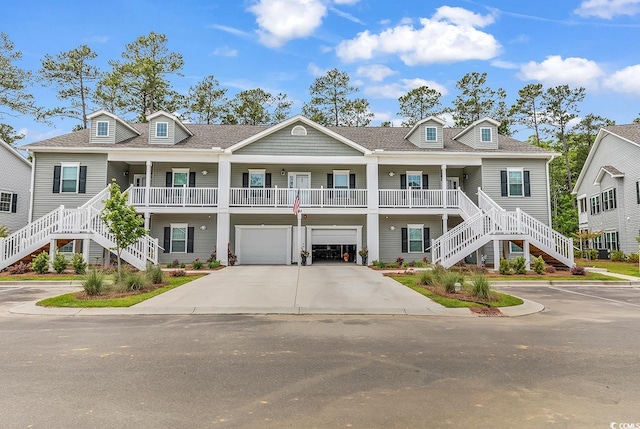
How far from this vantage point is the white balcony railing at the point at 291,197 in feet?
68.6

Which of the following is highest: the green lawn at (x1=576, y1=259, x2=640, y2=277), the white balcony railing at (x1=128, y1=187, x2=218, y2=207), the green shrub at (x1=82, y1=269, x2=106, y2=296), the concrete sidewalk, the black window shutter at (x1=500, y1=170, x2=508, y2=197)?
the black window shutter at (x1=500, y1=170, x2=508, y2=197)

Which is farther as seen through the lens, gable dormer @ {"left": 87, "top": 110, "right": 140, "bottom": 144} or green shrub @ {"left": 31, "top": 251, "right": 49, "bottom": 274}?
gable dormer @ {"left": 87, "top": 110, "right": 140, "bottom": 144}

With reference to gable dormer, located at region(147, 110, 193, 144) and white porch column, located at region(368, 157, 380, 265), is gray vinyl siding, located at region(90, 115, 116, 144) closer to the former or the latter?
gable dormer, located at region(147, 110, 193, 144)

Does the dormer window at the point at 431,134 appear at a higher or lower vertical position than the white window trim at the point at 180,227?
higher

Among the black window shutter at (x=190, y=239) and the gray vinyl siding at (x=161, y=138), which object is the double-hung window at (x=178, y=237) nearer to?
the black window shutter at (x=190, y=239)

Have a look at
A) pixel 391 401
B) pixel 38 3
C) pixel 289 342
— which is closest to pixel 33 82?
pixel 38 3

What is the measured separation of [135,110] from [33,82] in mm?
8411

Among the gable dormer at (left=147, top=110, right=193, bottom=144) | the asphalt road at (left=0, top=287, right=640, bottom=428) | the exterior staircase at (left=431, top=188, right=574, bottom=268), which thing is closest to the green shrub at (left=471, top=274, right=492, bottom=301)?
the asphalt road at (left=0, top=287, right=640, bottom=428)

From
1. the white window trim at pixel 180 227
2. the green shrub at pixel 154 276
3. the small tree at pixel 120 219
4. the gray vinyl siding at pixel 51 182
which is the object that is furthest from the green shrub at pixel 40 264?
the white window trim at pixel 180 227

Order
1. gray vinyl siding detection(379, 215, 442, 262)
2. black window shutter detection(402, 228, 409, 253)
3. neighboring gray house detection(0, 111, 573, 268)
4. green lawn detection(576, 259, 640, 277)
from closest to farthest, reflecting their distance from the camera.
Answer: green lawn detection(576, 259, 640, 277) < neighboring gray house detection(0, 111, 573, 268) < gray vinyl siding detection(379, 215, 442, 262) < black window shutter detection(402, 228, 409, 253)

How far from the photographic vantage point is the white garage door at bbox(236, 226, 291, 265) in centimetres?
2238

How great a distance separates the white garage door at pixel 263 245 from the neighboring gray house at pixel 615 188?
75.7 ft

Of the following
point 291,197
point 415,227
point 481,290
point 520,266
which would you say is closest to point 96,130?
point 291,197

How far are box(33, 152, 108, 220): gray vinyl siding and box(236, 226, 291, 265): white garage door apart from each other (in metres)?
7.90
